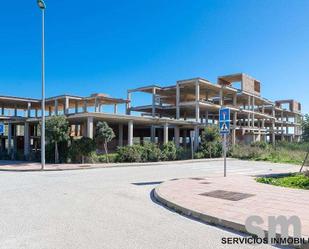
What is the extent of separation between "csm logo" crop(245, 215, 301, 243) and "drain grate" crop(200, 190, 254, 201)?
7.27 feet

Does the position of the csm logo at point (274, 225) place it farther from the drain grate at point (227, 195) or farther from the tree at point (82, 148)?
the tree at point (82, 148)

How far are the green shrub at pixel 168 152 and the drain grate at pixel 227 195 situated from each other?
19102 mm

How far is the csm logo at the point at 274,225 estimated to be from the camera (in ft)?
17.6

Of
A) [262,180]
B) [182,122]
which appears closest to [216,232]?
[262,180]

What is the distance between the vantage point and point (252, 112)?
54125 millimetres

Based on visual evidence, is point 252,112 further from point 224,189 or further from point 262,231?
point 262,231

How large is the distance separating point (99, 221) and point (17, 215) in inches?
79.3

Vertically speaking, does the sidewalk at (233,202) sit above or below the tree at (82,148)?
below

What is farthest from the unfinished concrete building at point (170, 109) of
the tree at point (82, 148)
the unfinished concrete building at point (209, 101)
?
the tree at point (82, 148)

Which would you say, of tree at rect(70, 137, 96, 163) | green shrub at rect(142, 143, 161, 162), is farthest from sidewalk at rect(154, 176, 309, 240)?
green shrub at rect(142, 143, 161, 162)

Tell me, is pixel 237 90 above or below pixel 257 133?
above

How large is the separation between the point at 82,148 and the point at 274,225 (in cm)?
1987

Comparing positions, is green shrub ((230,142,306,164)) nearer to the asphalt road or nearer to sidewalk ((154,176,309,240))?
sidewalk ((154,176,309,240))

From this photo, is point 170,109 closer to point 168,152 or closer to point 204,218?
point 168,152
